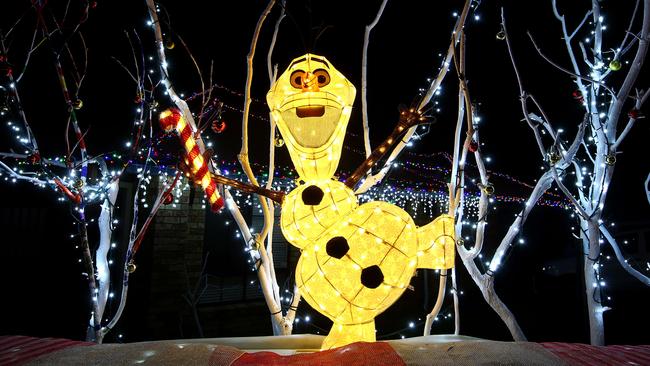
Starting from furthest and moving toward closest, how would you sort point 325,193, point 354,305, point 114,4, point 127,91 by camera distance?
point 127,91, point 114,4, point 325,193, point 354,305

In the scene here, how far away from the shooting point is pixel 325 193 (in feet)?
7.17

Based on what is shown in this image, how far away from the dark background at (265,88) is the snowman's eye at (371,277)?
59.1 inches

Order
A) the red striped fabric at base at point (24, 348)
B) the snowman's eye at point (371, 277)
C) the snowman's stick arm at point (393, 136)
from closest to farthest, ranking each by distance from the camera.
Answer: the red striped fabric at base at point (24, 348)
the snowman's eye at point (371, 277)
the snowman's stick arm at point (393, 136)

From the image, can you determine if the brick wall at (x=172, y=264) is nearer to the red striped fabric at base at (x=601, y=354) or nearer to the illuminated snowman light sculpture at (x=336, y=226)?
the illuminated snowman light sculpture at (x=336, y=226)

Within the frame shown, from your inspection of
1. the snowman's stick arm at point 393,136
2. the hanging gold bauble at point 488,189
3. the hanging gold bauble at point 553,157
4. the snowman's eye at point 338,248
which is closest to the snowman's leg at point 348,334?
the snowman's eye at point 338,248

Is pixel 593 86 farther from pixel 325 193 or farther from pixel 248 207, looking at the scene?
pixel 248 207

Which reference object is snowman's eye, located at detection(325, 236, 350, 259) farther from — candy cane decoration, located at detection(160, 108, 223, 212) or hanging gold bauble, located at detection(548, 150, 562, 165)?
hanging gold bauble, located at detection(548, 150, 562, 165)

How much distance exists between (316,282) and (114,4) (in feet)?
13.1

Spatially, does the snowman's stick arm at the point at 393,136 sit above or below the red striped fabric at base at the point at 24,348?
above

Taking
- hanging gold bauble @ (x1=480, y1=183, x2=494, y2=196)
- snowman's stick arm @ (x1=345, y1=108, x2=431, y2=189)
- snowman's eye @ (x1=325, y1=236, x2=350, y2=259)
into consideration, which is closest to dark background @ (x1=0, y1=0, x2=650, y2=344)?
snowman's stick arm @ (x1=345, y1=108, x2=431, y2=189)

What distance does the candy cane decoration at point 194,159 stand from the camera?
231cm

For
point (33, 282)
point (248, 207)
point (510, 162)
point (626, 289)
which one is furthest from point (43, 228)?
point (626, 289)

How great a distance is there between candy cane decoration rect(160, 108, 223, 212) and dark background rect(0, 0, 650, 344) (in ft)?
3.24

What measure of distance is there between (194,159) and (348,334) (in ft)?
4.37
